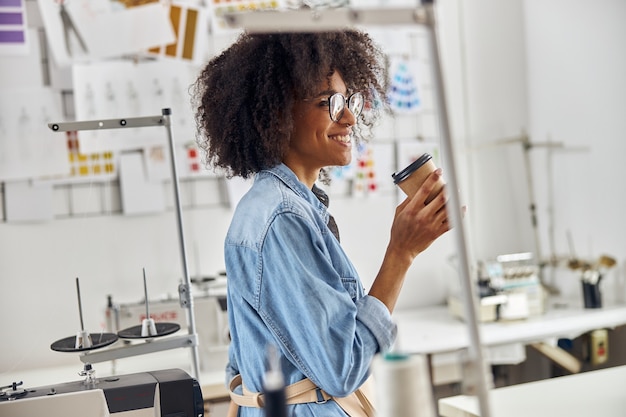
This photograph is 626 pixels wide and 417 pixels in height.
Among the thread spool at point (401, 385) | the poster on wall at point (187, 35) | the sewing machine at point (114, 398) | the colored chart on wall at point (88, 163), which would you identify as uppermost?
the poster on wall at point (187, 35)

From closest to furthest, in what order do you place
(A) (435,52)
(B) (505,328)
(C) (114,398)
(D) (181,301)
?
(A) (435,52)
(C) (114,398)
(D) (181,301)
(B) (505,328)

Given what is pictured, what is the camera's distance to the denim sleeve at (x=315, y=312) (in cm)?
126

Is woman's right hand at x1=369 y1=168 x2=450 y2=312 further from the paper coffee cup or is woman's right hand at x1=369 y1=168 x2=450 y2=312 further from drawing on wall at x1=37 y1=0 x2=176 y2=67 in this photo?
drawing on wall at x1=37 y1=0 x2=176 y2=67

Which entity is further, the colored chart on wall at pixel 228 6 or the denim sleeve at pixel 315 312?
the colored chart on wall at pixel 228 6

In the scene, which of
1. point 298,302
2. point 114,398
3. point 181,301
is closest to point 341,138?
point 298,302

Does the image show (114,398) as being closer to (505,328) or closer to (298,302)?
(298,302)

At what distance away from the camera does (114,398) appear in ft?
5.30

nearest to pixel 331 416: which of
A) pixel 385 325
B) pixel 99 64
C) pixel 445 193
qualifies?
pixel 385 325

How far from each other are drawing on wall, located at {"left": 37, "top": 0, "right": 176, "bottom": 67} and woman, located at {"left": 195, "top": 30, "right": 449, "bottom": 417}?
175 cm

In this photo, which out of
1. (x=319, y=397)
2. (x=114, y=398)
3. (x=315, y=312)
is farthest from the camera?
(x=114, y=398)

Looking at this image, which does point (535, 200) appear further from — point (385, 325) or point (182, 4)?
point (385, 325)

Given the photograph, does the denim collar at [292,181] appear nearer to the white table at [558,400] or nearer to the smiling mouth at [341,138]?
the smiling mouth at [341,138]

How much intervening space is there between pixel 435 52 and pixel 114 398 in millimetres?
1052

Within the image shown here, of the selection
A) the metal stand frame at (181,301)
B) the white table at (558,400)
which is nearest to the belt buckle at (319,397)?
the white table at (558,400)
